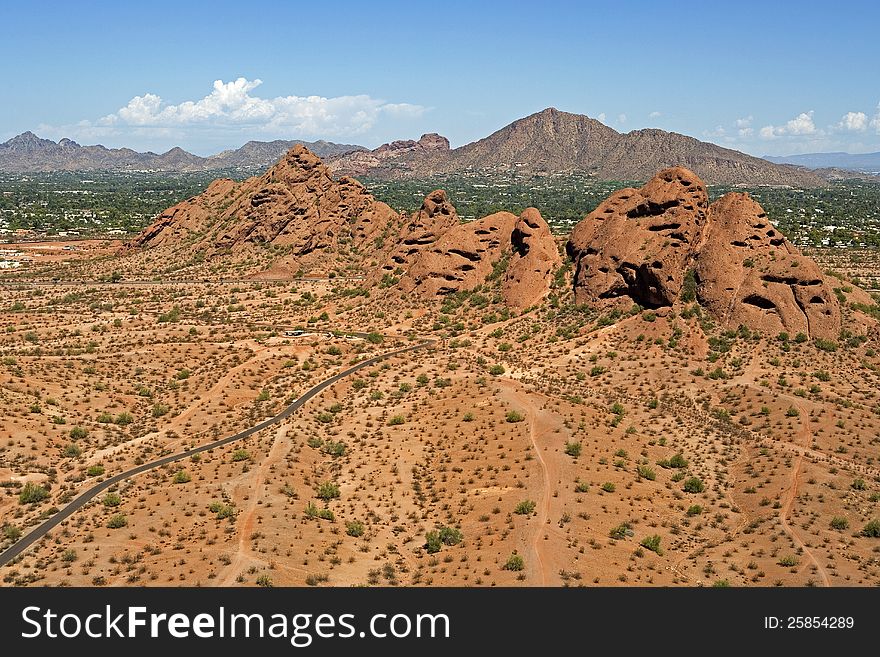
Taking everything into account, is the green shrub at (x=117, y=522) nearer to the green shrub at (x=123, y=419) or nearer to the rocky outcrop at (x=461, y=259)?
the green shrub at (x=123, y=419)

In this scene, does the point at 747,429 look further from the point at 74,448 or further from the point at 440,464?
the point at 74,448

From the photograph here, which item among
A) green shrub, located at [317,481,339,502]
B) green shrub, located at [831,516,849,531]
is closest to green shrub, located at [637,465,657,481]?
green shrub, located at [831,516,849,531]

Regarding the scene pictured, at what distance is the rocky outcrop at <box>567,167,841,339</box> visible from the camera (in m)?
57.8

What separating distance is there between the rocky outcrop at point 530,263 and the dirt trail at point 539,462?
19447mm

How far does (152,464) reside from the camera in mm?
40781

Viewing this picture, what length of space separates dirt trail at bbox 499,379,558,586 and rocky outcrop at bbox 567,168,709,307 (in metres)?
17.0

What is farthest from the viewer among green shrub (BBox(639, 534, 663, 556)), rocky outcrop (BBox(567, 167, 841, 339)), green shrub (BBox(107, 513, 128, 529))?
rocky outcrop (BBox(567, 167, 841, 339))

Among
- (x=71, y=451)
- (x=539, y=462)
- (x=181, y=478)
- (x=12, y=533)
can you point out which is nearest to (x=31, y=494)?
(x=12, y=533)

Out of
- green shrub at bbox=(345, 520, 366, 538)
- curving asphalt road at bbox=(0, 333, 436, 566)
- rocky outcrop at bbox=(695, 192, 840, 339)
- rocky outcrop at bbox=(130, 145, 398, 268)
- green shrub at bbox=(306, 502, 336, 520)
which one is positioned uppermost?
rocky outcrop at bbox=(130, 145, 398, 268)

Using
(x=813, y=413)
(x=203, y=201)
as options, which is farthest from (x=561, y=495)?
(x=203, y=201)

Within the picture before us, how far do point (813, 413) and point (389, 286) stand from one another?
167ft

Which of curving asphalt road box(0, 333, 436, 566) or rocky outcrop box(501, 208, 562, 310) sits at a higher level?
rocky outcrop box(501, 208, 562, 310)

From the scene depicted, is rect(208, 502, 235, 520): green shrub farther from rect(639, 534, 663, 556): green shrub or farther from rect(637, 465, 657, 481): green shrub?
rect(637, 465, 657, 481): green shrub

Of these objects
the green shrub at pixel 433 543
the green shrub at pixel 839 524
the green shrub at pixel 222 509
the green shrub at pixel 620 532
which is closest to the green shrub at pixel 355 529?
the green shrub at pixel 433 543
